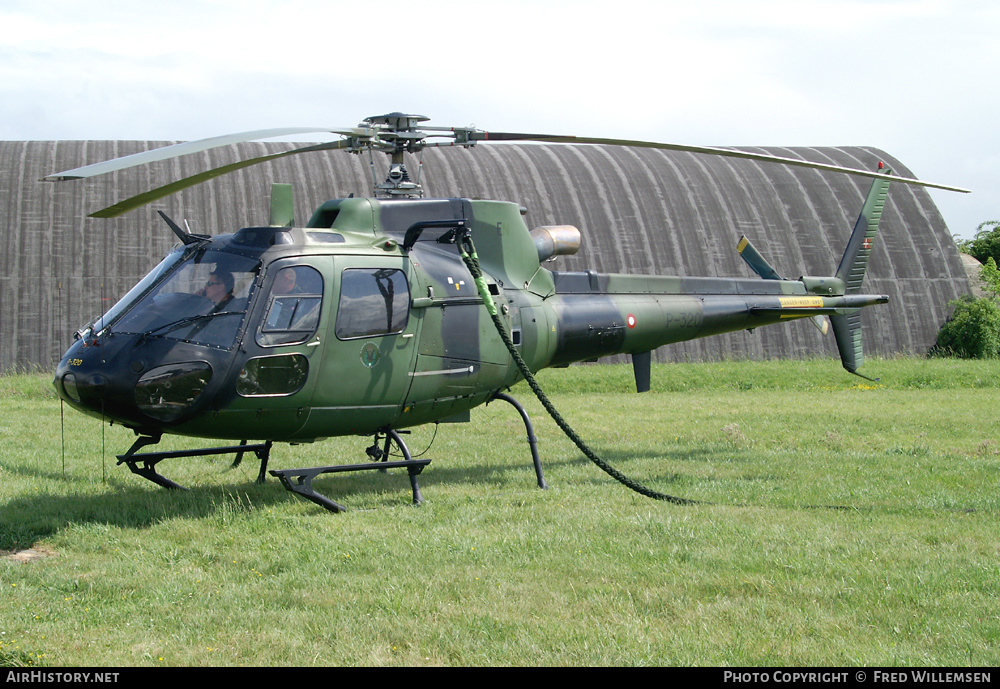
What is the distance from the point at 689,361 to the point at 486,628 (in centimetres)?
1887

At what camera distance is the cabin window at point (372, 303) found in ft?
26.2

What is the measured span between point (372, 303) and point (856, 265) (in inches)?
322

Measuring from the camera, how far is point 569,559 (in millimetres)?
6438

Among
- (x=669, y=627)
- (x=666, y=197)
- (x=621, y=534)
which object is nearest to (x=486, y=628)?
(x=669, y=627)

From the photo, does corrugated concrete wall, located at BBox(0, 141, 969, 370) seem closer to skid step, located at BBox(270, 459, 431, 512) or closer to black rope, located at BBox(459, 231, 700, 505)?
black rope, located at BBox(459, 231, 700, 505)

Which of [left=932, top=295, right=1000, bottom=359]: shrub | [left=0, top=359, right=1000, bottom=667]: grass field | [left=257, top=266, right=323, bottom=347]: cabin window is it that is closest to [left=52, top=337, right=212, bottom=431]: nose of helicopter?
[left=257, top=266, right=323, bottom=347]: cabin window

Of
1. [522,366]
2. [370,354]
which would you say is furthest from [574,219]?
[370,354]

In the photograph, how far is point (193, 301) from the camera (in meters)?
7.51

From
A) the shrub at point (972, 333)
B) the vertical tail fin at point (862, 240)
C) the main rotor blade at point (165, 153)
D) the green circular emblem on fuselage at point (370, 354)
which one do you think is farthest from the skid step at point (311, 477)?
the shrub at point (972, 333)

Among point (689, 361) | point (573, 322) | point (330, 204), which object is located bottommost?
point (689, 361)

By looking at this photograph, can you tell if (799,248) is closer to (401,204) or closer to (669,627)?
(401,204)
